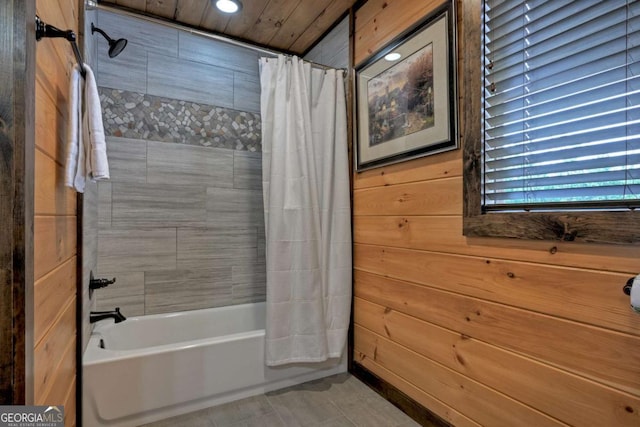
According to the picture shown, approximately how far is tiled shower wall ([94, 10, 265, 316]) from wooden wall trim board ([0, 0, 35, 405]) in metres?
1.65

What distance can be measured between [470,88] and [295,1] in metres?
1.37

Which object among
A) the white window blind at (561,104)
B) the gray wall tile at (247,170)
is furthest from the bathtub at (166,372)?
the white window blind at (561,104)

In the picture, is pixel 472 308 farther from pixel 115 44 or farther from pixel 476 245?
pixel 115 44

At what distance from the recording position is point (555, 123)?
3.76 feet

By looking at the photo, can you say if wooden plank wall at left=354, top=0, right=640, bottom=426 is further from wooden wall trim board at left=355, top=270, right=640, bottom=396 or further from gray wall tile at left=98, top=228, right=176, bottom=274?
gray wall tile at left=98, top=228, right=176, bottom=274

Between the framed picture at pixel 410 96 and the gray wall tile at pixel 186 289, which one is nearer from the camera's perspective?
the framed picture at pixel 410 96

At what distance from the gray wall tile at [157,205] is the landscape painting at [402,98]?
1.36 meters

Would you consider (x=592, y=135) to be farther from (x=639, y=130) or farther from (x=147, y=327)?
(x=147, y=327)

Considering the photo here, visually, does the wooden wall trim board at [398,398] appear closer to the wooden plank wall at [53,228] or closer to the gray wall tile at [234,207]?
the gray wall tile at [234,207]

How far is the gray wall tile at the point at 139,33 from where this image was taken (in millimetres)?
2143

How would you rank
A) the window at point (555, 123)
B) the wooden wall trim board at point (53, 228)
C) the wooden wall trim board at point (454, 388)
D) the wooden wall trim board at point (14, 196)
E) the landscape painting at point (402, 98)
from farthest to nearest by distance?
the landscape painting at point (402, 98) → the wooden wall trim board at point (454, 388) → the window at point (555, 123) → the wooden wall trim board at point (53, 228) → the wooden wall trim board at point (14, 196)

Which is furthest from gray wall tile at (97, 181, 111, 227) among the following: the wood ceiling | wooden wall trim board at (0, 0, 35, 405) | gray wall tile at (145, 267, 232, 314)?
wooden wall trim board at (0, 0, 35, 405)

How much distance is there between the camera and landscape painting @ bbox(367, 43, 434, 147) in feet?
5.36

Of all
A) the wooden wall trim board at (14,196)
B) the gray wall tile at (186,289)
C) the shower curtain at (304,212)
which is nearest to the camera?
the wooden wall trim board at (14,196)
